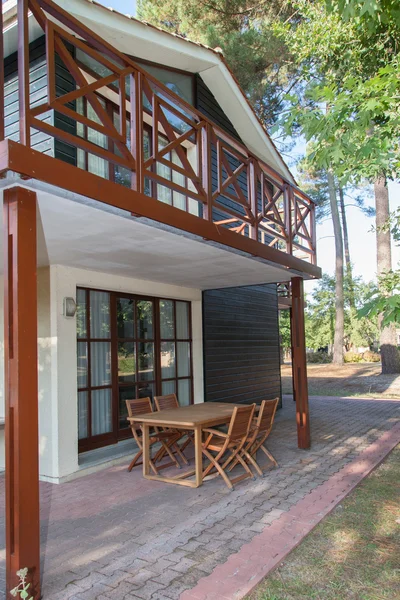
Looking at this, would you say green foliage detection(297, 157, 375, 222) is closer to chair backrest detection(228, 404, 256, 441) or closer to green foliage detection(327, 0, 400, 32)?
green foliage detection(327, 0, 400, 32)

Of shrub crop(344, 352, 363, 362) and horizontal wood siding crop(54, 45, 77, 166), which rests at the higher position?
horizontal wood siding crop(54, 45, 77, 166)

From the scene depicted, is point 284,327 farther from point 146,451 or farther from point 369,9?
point 369,9

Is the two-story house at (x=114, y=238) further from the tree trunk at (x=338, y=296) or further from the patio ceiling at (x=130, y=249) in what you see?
the tree trunk at (x=338, y=296)

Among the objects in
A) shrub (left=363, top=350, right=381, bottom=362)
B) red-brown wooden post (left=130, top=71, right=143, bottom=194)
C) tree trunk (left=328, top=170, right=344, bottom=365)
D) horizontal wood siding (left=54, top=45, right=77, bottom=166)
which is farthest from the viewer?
shrub (left=363, top=350, right=381, bottom=362)

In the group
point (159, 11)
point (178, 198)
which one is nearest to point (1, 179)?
point (178, 198)

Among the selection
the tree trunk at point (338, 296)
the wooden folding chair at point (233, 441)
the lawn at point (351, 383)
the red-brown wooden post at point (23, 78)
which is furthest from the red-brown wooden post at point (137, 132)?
the tree trunk at point (338, 296)

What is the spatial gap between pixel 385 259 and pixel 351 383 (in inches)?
173

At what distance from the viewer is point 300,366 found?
6.64 metres

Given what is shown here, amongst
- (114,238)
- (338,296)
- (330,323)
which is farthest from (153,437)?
(330,323)

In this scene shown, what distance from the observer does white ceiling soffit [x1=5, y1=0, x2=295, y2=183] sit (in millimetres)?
5445

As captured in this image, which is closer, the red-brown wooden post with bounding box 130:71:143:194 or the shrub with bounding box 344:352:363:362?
the red-brown wooden post with bounding box 130:71:143:194

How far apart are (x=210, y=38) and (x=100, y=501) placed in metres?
12.6

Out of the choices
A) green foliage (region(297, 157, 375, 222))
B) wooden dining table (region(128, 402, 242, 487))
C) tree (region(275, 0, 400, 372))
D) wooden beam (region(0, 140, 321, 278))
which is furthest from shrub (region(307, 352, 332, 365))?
wooden beam (region(0, 140, 321, 278))

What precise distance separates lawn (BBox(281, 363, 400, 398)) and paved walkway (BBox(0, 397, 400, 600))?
7693 mm
